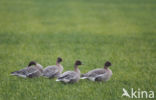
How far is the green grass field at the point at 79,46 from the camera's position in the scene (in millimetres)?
10852

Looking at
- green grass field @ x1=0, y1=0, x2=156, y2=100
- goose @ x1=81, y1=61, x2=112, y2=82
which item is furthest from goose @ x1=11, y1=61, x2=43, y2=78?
goose @ x1=81, y1=61, x2=112, y2=82

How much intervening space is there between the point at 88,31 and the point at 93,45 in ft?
24.2

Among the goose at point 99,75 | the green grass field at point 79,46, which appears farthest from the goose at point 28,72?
the goose at point 99,75

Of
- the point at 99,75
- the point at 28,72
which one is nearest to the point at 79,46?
the point at 28,72

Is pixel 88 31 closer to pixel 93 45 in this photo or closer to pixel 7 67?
pixel 93 45

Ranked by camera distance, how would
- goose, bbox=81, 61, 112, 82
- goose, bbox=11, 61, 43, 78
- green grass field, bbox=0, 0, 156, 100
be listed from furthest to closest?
goose, bbox=11, 61, 43, 78
goose, bbox=81, 61, 112, 82
green grass field, bbox=0, 0, 156, 100

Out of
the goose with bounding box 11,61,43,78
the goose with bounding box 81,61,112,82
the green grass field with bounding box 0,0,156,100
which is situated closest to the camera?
the green grass field with bounding box 0,0,156,100

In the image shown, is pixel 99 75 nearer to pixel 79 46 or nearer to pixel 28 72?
pixel 28 72

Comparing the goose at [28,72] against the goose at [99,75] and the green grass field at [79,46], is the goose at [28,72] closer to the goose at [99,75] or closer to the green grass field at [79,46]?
the green grass field at [79,46]

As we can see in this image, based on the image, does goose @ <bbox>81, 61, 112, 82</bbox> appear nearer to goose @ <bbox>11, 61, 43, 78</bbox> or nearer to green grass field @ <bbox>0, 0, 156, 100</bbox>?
green grass field @ <bbox>0, 0, 156, 100</bbox>

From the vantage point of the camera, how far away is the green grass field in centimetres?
1085

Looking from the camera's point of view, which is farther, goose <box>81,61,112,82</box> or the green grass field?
goose <box>81,61,112,82</box>

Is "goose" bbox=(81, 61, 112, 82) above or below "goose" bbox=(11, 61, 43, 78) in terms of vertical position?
below

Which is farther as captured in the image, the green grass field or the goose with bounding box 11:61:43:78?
the goose with bounding box 11:61:43:78
